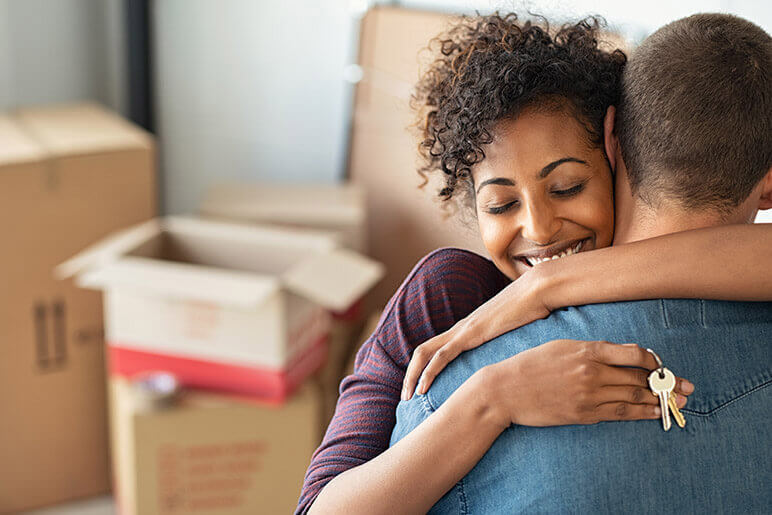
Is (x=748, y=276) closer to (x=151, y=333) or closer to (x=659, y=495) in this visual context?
(x=659, y=495)

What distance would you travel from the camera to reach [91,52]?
3.25m

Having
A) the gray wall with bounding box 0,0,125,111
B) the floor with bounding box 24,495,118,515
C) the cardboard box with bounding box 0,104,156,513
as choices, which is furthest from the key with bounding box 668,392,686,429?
the gray wall with bounding box 0,0,125,111

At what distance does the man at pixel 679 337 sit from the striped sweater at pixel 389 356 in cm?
9

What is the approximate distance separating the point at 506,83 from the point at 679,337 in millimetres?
396

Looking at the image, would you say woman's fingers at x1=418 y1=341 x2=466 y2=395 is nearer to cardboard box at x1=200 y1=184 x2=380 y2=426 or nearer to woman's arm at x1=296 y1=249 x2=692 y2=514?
woman's arm at x1=296 y1=249 x2=692 y2=514

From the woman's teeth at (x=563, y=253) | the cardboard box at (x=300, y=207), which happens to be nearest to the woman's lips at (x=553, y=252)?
the woman's teeth at (x=563, y=253)

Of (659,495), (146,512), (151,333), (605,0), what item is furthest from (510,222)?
(146,512)

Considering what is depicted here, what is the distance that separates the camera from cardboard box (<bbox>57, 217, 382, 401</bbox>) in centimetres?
216

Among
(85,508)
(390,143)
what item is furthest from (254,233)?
(85,508)

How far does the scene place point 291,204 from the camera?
8.64 feet

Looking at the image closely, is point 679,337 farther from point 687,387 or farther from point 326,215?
point 326,215

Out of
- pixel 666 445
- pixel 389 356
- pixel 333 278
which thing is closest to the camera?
pixel 666 445

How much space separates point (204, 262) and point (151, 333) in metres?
0.29

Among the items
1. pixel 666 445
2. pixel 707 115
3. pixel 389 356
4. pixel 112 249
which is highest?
pixel 707 115
